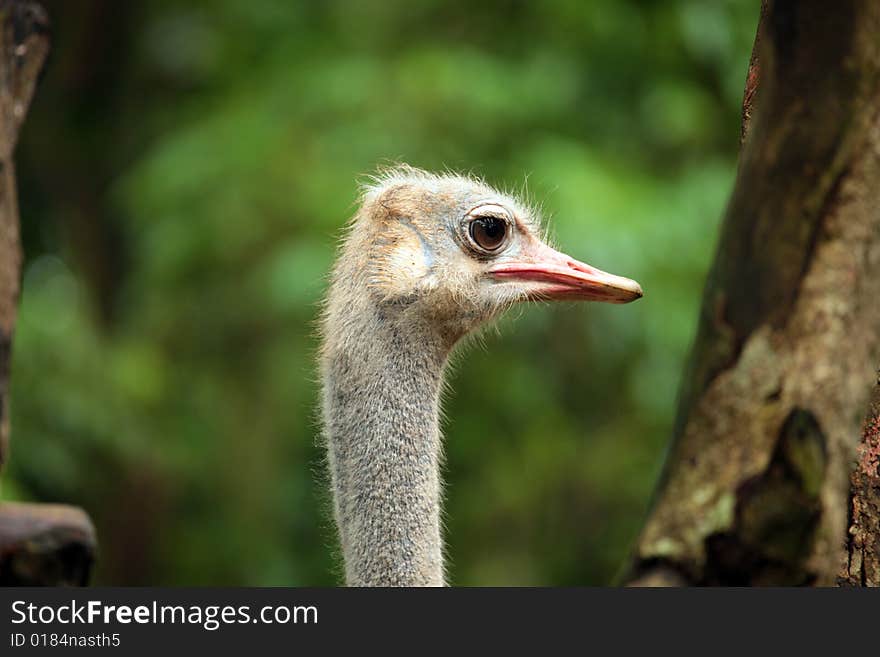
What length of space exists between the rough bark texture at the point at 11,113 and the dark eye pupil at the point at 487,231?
163 cm

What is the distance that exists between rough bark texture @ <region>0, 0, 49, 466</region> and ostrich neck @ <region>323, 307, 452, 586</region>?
45.8 inches

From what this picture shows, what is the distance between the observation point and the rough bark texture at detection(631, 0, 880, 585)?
244 cm

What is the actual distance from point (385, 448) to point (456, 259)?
0.88 m

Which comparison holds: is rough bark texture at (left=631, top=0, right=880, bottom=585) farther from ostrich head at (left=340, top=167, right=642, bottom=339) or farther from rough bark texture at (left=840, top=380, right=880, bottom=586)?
ostrich head at (left=340, top=167, right=642, bottom=339)

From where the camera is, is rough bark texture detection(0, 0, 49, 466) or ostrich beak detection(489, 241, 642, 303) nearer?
rough bark texture detection(0, 0, 49, 466)

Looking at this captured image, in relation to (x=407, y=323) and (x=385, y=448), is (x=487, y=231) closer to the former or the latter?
(x=407, y=323)

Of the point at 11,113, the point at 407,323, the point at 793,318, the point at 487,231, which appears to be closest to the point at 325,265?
the point at 487,231

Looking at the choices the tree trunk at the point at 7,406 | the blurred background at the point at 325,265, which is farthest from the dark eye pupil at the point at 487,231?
the blurred background at the point at 325,265

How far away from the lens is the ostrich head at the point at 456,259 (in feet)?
A: 15.4

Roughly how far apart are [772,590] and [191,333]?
35.2ft

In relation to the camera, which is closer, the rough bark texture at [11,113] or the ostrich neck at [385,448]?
the rough bark texture at [11,113]

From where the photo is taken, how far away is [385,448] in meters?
4.29

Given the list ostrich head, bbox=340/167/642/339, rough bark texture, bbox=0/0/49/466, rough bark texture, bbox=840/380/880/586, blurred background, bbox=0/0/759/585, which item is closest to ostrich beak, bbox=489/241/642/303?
ostrich head, bbox=340/167/642/339

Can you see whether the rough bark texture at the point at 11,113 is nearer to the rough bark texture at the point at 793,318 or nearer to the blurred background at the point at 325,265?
the rough bark texture at the point at 793,318
